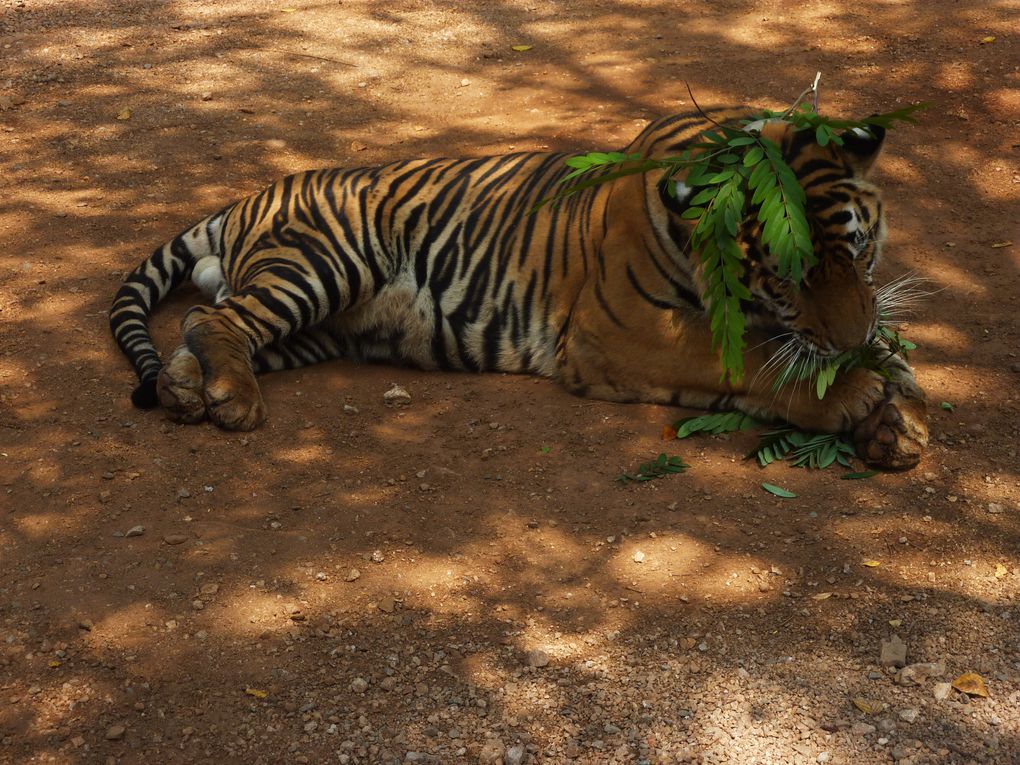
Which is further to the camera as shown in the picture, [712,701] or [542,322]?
[542,322]

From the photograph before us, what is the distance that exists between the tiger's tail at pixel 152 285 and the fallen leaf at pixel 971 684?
306 cm

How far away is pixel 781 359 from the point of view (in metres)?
4.22

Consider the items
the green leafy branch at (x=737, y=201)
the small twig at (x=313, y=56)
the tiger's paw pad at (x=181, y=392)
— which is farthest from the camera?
the small twig at (x=313, y=56)

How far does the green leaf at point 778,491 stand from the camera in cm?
397

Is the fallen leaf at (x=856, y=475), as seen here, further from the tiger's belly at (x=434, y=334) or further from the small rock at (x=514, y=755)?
the small rock at (x=514, y=755)

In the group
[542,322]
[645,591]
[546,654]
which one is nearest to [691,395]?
[542,322]

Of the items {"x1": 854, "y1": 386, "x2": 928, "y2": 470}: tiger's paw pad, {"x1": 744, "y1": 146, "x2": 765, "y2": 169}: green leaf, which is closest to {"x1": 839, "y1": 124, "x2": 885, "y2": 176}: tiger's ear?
{"x1": 744, "y1": 146, "x2": 765, "y2": 169}: green leaf

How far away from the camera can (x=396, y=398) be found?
4.76m

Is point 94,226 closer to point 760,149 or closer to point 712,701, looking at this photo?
point 760,149

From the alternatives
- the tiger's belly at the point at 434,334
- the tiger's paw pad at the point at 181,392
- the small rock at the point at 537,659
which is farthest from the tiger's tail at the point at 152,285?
the small rock at the point at 537,659

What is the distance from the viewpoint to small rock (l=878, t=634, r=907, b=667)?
10.6ft

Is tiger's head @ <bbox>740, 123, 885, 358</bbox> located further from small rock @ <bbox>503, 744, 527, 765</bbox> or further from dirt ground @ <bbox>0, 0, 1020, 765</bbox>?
small rock @ <bbox>503, 744, 527, 765</bbox>

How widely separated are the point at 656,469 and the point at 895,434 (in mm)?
832

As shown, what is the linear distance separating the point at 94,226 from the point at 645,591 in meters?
3.87
